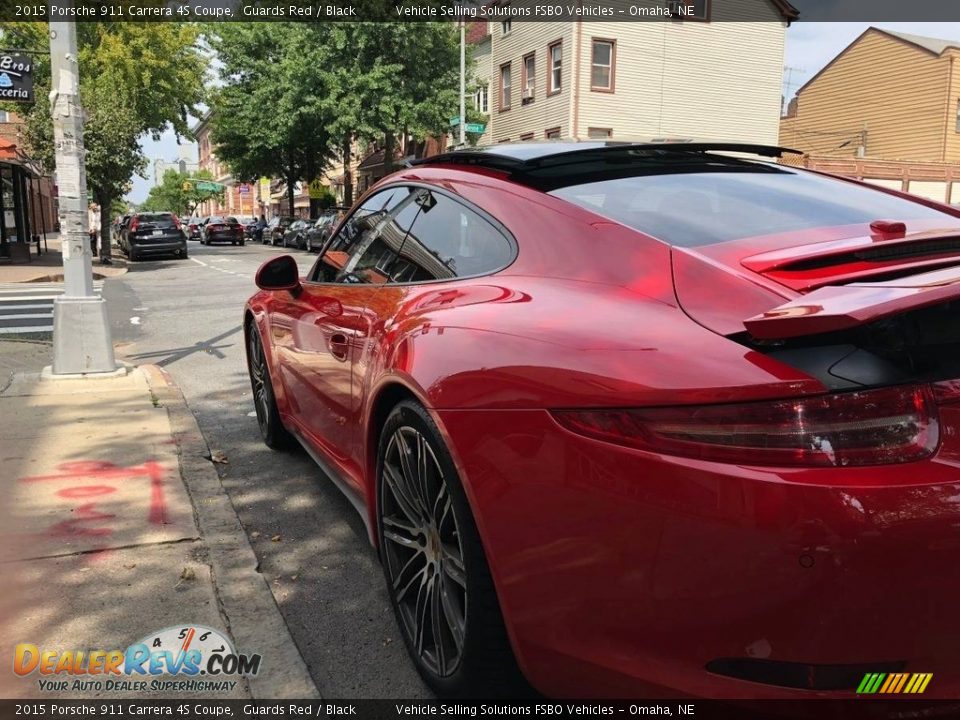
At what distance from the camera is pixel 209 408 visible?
606cm

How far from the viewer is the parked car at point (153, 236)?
2611 cm

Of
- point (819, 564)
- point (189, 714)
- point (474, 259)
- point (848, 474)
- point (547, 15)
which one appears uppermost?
point (547, 15)

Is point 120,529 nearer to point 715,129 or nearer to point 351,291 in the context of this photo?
point 351,291

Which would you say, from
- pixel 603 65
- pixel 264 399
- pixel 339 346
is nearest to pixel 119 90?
pixel 603 65

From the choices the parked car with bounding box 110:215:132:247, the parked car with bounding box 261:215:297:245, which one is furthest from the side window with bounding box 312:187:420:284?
the parked car with bounding box 261:215:297:245

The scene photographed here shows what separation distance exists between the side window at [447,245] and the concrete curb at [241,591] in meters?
1.30

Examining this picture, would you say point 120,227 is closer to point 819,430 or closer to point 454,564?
point 454,564

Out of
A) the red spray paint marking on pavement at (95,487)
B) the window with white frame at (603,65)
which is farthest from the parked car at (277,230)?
the red spray paint marking on pavement at (95,487)

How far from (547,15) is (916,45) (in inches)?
644

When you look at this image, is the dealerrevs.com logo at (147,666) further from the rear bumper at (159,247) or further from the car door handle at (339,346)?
the rear bumper at (159,247)

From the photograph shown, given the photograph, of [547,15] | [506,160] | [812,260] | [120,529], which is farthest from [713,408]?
[547,15]

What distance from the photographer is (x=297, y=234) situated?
34469 mm

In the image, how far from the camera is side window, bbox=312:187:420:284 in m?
3.16

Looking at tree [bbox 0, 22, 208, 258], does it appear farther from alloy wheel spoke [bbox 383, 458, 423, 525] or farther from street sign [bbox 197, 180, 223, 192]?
street sign [bbox 197, 180, 223, 192]
